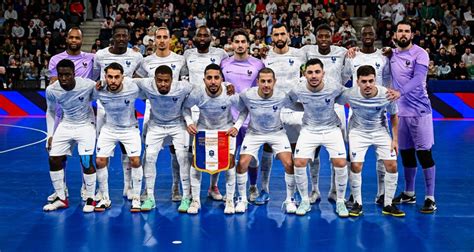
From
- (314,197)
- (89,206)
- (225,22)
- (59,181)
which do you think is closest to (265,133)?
(314,197)

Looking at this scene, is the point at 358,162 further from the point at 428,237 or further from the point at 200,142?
the point at 200,142

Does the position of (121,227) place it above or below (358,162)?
below

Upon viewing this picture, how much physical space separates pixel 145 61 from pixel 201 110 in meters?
1.29

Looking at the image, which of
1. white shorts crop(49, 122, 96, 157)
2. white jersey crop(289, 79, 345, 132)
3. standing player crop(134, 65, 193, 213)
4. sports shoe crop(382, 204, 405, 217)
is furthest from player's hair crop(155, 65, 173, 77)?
sports shoe crop(382, 204, 405, 217)

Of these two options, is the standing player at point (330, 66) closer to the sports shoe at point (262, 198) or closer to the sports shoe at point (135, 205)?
the sports shoe at point (262, 198)

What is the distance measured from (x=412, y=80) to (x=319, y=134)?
1446 millimetres

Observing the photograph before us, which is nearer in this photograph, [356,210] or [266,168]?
[356,210]

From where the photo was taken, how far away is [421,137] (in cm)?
913

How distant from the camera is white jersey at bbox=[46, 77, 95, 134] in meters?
9.03

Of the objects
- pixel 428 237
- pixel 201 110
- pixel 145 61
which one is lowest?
pixel 428 237

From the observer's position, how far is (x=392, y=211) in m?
8.85

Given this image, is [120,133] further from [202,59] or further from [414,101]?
[414,101]

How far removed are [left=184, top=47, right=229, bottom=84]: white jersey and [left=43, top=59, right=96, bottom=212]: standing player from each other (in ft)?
4.84

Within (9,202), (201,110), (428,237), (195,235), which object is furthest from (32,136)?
(428,237)
